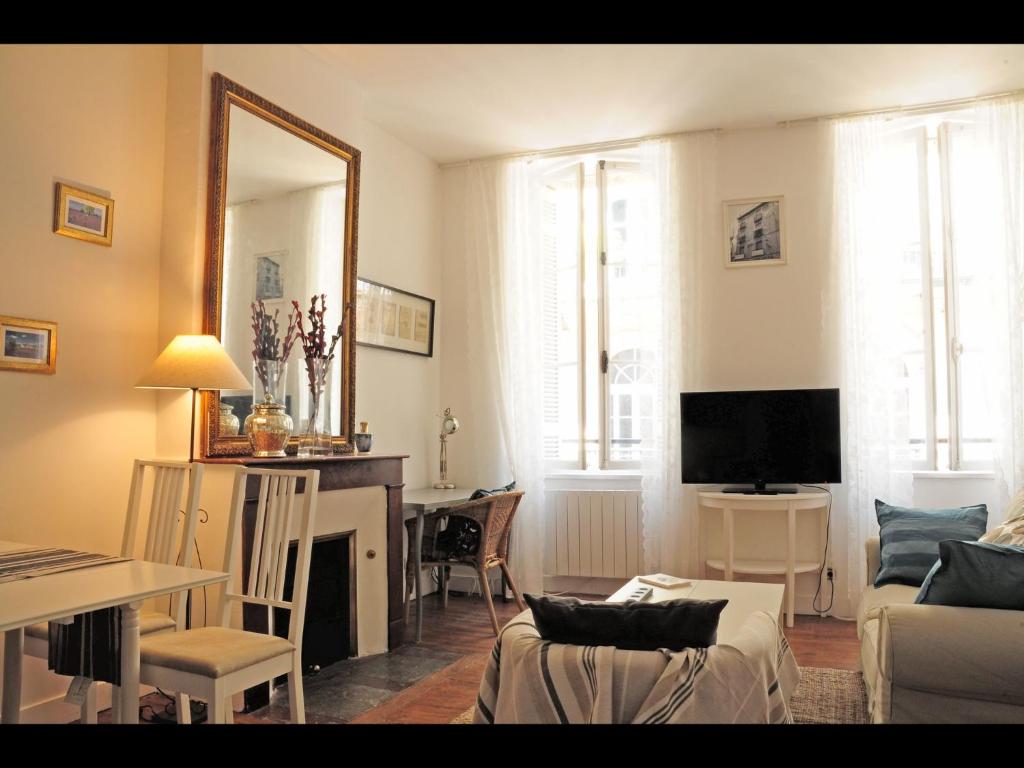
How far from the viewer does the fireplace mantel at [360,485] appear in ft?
10.9

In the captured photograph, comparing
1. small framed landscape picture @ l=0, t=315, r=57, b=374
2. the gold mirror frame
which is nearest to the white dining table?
small framed landscape picture @ l=0, t=315, r=57, b=374

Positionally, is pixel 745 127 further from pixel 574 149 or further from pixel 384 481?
pixel 384 481

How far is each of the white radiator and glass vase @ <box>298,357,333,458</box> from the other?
76.5 inches

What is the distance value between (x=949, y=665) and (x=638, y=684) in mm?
1066

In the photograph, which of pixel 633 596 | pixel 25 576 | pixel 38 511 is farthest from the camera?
pixel 633 596

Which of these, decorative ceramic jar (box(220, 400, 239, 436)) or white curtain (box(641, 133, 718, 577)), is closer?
decorative ceramic jar (box(220, 400, 239, 436))

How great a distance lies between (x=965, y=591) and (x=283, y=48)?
12.0 feet

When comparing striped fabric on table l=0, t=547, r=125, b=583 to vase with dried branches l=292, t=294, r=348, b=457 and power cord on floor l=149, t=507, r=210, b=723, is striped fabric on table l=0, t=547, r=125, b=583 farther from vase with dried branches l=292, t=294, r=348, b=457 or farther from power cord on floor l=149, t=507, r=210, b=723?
vase with dried branches l=292, t=294, r=348, b=457

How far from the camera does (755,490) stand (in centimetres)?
492

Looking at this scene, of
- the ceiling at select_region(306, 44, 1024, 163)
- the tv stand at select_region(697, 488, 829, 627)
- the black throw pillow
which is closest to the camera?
the black throw pillow

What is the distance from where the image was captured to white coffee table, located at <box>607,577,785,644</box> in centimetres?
304

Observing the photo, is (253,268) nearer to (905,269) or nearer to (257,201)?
(257,201)

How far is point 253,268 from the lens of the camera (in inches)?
149
